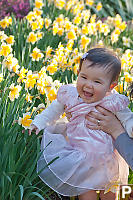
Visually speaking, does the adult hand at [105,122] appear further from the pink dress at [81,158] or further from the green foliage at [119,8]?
the green foliage at [119,8]

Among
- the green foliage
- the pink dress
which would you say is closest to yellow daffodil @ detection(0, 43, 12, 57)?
the pink dress

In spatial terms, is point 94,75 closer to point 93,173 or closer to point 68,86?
point 68,86

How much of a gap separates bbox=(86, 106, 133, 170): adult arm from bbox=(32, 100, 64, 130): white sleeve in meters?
0.20

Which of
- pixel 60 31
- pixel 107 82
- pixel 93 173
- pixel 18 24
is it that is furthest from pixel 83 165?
pixel 18 24

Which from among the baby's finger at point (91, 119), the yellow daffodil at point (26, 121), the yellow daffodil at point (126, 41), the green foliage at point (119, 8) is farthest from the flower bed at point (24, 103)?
the green foliage at point (119, 8)

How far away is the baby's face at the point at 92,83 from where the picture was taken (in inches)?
77.1

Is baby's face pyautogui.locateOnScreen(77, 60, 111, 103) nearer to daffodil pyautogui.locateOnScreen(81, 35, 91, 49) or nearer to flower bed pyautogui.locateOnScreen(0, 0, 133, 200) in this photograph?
flower bed pyautogui.locateOnScreen(0, 0, 133, 200)

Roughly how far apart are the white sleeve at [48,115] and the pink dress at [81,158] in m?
0.05

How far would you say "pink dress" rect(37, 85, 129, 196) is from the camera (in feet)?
6.33

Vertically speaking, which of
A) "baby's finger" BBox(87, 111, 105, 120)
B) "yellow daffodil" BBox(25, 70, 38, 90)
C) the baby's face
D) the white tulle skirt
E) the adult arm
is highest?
the baby's face

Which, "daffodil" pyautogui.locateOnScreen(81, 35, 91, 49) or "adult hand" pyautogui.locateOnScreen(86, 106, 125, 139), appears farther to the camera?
"daffodil" pyautogui.locateOnScreen(81, 35, 91, 49)

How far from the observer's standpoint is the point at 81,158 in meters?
1.95

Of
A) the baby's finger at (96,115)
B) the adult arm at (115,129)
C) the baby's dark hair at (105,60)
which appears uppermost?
the baby's dark hair at (105,60)

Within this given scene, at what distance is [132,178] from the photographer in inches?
87.5
